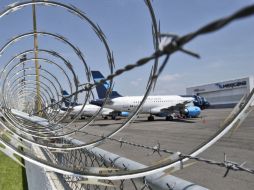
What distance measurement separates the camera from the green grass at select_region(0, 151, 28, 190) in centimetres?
768

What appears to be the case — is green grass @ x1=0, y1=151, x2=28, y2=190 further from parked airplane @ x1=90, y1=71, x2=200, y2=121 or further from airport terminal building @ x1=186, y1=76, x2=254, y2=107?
airport terminal building @ x1=186, y1=76, x2=254, y2=107

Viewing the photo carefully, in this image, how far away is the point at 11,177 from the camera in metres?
8.59

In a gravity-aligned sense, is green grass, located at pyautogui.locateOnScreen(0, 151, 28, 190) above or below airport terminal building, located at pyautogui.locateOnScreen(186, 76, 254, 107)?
below

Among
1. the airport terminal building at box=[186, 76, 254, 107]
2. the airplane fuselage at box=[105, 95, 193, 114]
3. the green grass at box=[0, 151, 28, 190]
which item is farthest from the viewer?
the airport terminal building at box=[186, 76, 254, 107]

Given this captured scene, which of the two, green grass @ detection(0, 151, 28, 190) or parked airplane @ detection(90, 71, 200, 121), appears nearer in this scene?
green grass @ detection(0, 151, 28, 190)

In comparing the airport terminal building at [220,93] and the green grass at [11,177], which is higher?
the airport terminal building at [220,93]

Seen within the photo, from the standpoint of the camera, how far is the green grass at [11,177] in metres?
7.68

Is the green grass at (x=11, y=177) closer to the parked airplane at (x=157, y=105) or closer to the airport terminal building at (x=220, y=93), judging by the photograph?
the parked airplane at (x=157, y=105)

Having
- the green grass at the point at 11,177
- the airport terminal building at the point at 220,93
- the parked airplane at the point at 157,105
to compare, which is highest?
the airport terminal building at the point at 220,93

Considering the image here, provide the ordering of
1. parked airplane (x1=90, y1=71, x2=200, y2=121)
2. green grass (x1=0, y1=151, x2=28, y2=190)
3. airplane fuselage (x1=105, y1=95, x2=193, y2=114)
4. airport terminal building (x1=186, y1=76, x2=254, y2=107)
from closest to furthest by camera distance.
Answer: green grass (x1=0, y1=151, x2=28, y2=190), parked airplane (x1=90, y1=71, x2=200, y2=121), airplane fuselage (x1=105, y1=95, x2=193, y2=114), airport terminal building (x1=186, y1=76, x2=254, y2=107)

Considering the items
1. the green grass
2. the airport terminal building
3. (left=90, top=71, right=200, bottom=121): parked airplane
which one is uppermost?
the airport terminal building

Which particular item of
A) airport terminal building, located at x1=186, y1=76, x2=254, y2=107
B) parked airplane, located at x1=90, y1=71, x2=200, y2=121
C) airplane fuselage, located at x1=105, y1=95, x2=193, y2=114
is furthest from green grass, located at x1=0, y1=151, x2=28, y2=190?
airport terminal building, located at x1=186, y1=76, x2=254, y2=107

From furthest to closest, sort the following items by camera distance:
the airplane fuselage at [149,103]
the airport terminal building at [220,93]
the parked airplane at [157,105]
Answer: the airport terminal building at [220,93]
the airplane fuselage at [149,103]
the parked airplane at [157,105]

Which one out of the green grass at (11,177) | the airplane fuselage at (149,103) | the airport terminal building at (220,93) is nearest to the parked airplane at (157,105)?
the airplane fuselage at (149,103)
